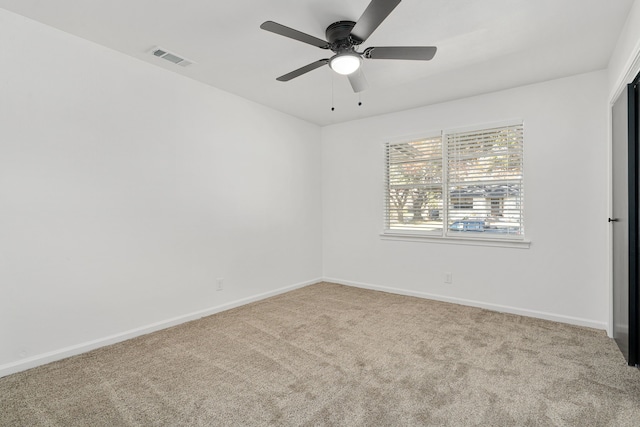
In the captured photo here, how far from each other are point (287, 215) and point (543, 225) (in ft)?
10.4

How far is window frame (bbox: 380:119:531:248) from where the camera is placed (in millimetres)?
3646

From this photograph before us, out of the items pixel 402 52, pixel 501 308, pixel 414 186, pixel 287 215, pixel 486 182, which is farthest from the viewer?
pixel 287 215

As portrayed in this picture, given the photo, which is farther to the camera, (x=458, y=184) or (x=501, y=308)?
(x=458, y=184)

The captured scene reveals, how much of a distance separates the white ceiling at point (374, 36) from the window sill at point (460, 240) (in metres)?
1.76

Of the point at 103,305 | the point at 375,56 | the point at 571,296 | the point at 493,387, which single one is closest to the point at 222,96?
the point at 375,56

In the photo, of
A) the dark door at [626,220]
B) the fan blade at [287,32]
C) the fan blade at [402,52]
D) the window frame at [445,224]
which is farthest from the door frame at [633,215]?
the fan blade at [287,32]

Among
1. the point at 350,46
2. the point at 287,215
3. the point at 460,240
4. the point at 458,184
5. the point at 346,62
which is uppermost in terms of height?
the point at 350,46

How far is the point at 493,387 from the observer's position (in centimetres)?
214

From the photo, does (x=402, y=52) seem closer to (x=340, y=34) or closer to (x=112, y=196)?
(x=340, y=34)

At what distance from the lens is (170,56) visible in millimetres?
2949

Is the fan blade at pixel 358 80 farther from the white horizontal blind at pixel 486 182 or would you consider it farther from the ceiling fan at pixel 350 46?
the white horizontal blind at pixel 486 182

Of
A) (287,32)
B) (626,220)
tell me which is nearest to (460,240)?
(626,220)

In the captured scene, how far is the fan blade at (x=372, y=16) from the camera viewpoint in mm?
1716

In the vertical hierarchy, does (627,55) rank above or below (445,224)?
above
